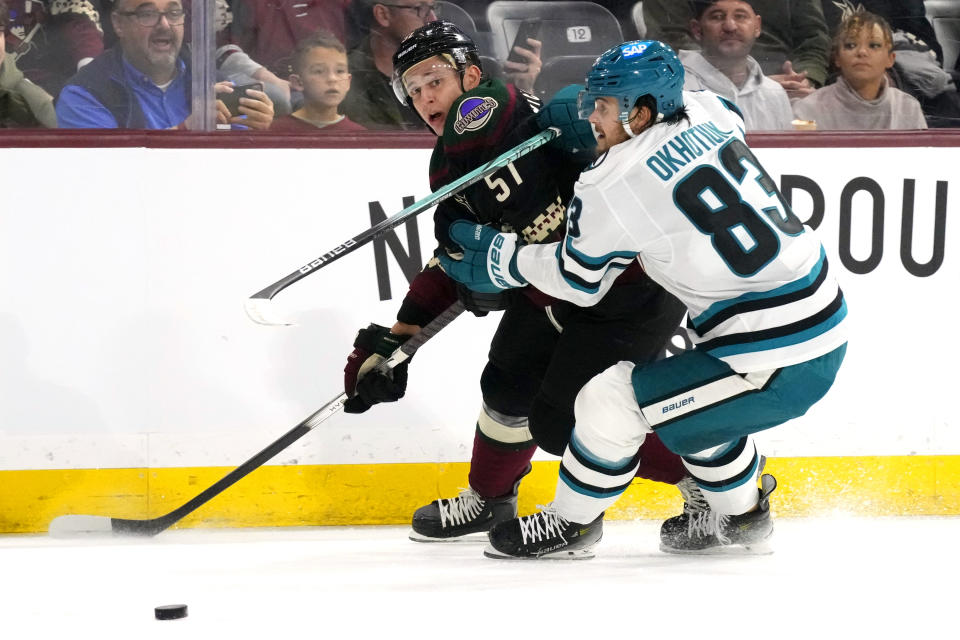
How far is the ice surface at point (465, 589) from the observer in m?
1.70

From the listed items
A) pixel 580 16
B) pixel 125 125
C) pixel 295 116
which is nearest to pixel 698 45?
pixel 580 16

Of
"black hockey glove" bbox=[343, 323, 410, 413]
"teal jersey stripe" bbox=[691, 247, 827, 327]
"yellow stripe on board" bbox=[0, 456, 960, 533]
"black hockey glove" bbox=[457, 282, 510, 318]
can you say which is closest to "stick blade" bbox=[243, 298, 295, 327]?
"black hockey glove" bbox=[343, 323, 410, 413]

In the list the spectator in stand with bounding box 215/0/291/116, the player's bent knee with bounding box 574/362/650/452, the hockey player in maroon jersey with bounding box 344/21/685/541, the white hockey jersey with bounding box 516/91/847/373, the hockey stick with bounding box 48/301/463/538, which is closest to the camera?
the white hockey jersey with bounding box 516/91/847/373

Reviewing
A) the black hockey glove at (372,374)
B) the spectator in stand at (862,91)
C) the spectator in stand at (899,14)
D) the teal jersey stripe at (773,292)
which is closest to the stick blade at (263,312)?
the black hockey glove at (372,374)

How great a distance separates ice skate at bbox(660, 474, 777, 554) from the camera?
7.64 ft

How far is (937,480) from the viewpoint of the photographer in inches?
116

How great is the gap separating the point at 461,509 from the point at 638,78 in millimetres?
1127

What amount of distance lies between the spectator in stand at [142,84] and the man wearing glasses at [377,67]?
0.23 m

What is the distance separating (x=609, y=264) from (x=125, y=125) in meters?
1.40

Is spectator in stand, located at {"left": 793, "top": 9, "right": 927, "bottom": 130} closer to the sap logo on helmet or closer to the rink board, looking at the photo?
the rink board

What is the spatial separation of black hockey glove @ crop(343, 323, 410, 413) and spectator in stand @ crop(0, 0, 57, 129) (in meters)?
0.98

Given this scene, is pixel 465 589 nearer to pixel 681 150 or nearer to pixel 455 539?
pixel 455 539

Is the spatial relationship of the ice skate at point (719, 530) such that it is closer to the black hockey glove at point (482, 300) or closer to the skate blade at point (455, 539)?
the skate blade at point (455, 539)

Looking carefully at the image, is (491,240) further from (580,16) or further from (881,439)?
(881,439)
